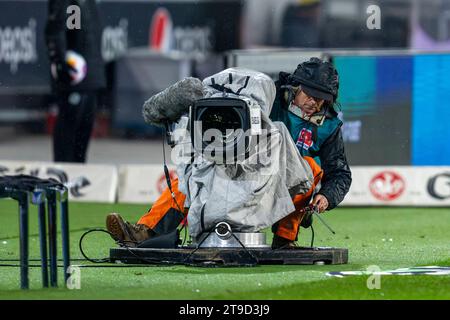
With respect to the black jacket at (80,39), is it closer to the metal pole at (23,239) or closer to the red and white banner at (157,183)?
the red and white banner at (157,183)

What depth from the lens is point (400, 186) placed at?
14328 millimetres

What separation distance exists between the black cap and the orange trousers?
433 mm

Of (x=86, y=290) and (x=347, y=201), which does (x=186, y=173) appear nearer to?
(x=86, y=290)

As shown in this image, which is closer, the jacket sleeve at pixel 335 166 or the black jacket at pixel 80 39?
the jacket sleeve at pixel 335 166

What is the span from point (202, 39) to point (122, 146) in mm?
3512

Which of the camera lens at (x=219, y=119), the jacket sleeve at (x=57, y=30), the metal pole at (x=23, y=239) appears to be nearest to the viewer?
the metal pole at (x=23, y=239)

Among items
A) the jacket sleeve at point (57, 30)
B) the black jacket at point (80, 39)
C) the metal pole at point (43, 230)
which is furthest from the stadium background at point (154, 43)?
the metal pole at point (43, 230)

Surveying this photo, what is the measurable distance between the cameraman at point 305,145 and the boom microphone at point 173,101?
472 millimetres

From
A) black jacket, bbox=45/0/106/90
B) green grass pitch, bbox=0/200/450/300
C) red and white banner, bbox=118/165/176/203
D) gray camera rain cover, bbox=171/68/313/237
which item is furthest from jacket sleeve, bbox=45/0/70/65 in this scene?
gray camera rain cover, bbox=171/68/313/237

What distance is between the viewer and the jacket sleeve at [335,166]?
9.16 meters

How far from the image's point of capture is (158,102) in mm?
8883

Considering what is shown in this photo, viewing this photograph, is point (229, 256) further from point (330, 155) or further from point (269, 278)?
point (330, 155)

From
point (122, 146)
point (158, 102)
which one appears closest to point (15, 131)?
point (122, 146)

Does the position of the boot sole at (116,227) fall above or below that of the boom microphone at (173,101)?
below
